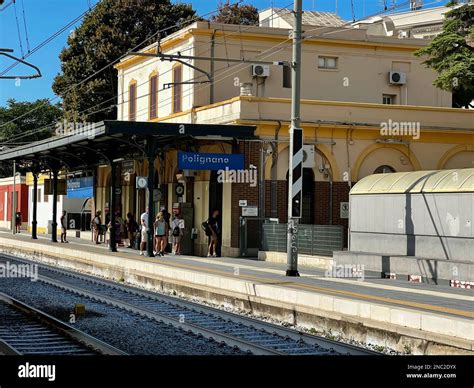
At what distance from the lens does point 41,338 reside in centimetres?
1265

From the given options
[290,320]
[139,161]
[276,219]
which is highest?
[139,161]

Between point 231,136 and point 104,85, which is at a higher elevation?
point 104,85

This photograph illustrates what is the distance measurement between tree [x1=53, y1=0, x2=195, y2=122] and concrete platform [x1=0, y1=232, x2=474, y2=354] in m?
32.7

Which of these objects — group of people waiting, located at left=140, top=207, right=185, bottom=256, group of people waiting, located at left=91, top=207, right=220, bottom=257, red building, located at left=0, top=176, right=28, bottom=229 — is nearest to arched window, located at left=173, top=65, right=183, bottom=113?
group of people waiting, located at left=91, top=207, right=220, bottom=257

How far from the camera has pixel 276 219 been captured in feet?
99.6

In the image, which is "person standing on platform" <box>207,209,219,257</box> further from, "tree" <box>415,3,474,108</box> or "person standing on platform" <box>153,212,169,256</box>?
"tree" <box>415,3,474,108</box>

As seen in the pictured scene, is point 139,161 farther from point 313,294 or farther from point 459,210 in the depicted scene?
point 313,294

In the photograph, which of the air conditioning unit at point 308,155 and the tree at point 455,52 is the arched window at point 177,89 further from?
the tree at point 455,52

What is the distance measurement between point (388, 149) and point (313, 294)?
19368mm

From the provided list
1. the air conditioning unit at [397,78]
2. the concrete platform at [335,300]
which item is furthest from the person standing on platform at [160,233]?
the air conditioning unit at [397,78]

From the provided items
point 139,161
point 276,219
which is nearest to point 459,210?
point 276,219

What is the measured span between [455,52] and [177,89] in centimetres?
1385

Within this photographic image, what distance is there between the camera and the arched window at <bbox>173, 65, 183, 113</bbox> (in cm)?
3816

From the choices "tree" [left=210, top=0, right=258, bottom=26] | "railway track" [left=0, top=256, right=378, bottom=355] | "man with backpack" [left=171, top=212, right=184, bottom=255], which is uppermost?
"tree" [left=210, top=0, right=258, bottom=26]
